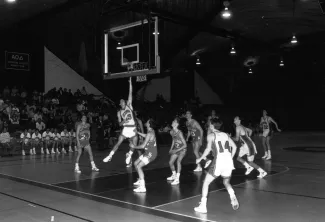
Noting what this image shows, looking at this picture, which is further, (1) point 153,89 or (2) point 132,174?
(1) point 153,89

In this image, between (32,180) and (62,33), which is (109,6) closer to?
(62,33)

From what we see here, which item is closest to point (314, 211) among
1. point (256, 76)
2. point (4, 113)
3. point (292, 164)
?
point (292, 164)

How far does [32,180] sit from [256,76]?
97.7 ft

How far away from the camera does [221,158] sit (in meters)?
5.64

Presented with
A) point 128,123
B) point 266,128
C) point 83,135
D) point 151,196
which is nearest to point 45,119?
point 83,135

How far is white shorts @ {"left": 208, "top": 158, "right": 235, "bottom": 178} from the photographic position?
18.3 feet

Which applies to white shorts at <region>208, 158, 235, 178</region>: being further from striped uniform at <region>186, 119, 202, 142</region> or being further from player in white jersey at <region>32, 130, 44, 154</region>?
player in white jersey at <region>32, 130, 44, 154</region>

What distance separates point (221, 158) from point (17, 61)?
19.2 metres

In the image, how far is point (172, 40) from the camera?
76.3ft

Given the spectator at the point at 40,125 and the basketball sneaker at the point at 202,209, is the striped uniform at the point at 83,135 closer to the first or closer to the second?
the basketball sneaker at the point at 202,209

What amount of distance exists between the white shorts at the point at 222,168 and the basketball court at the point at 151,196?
68 cm

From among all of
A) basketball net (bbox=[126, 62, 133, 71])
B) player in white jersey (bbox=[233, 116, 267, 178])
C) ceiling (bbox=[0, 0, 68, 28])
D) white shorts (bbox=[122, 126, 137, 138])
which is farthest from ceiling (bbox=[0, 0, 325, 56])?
player in white jersey (bbox=[233, 116, 267, 178])

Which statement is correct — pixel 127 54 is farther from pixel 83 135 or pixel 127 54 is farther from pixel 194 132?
pixel 194 132

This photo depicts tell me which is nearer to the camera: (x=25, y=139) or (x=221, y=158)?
(x=221, y=158)
